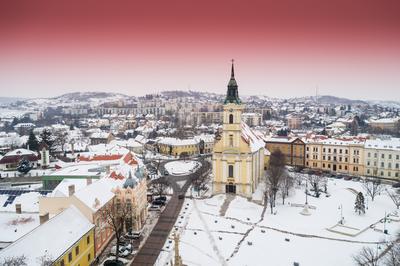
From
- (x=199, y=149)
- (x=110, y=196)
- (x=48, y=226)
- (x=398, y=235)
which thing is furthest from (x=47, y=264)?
(x=199, y=149)

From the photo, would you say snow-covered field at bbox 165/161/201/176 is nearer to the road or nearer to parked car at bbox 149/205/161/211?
the road

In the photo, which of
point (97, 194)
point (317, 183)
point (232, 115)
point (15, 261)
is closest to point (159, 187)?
point (232, 115)

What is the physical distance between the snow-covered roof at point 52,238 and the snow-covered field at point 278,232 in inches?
330

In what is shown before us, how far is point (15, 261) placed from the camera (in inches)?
851

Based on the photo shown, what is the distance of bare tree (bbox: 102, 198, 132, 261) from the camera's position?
33.4m

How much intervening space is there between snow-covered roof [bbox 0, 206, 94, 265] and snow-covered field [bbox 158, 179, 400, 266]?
27.5ft

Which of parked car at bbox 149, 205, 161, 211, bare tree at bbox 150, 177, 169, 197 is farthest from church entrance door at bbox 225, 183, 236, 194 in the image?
parked car at bbox 149, 205, 161, 211

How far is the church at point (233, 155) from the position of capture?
52.4m

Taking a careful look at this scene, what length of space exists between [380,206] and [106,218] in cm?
3560

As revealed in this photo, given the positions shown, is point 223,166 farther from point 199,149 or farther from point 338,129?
point 338,129

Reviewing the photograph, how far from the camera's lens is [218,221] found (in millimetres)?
43125

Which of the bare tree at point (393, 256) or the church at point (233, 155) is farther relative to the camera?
the church at point (233, 155)

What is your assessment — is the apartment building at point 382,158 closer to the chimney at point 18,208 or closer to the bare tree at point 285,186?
the bare tree at point 285,186

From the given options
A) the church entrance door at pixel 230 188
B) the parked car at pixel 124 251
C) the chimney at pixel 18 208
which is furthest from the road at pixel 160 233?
the chimney at pixel 18 208
